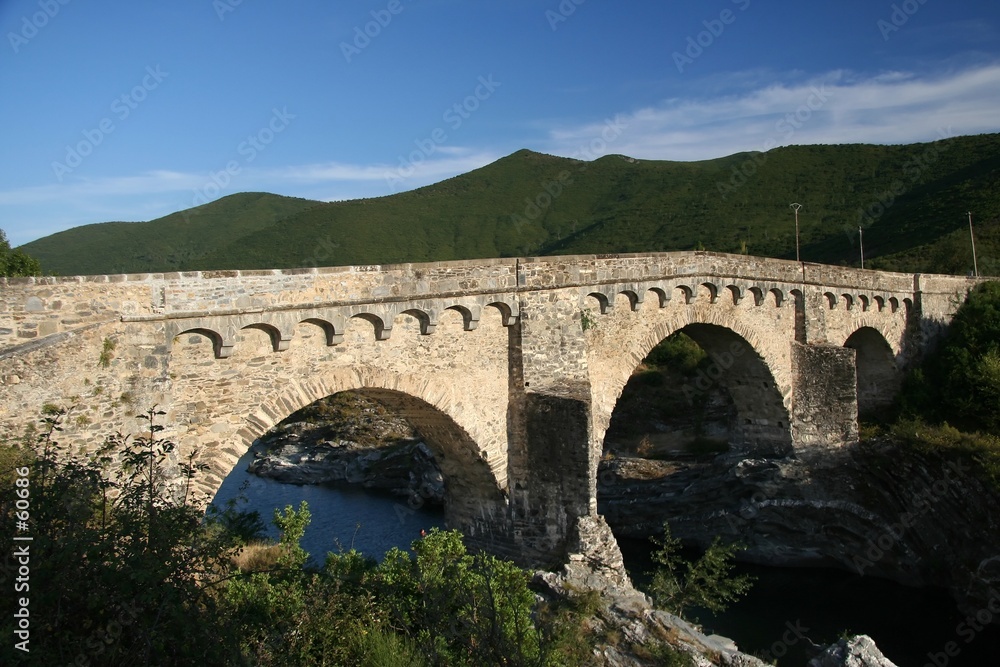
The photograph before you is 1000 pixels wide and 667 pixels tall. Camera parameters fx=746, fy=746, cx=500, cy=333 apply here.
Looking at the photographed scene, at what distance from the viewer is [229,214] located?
73375mm

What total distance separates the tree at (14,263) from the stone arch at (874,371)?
22.2 metres

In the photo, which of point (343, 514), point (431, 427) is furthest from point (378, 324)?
point (343, 514)

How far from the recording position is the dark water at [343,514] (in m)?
17.0

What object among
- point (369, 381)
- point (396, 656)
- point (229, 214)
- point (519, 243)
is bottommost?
point (396, 656)

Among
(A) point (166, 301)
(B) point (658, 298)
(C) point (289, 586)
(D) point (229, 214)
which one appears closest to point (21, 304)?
(A) point (166, 301)

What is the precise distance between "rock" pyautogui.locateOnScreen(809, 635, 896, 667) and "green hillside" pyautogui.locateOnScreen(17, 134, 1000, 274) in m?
28.6

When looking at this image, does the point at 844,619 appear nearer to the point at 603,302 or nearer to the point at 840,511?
the point at 840,511

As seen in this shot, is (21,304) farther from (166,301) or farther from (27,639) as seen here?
(27,639)

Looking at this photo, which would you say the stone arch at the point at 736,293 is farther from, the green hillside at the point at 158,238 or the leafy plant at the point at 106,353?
the green hillside at the point at 158,238

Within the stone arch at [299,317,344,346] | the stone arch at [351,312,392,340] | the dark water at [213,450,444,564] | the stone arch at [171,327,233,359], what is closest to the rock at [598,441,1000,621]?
the dark water at [213,450,444,564]

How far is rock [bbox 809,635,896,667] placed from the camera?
30.0ft

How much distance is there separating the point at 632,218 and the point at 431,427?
4833 cm

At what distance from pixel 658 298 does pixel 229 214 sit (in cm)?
6701

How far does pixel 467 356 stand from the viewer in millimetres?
11156
